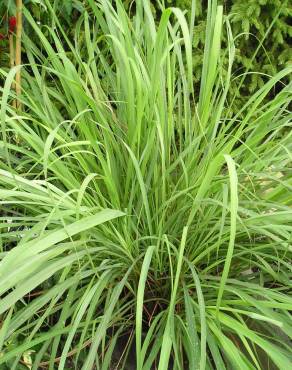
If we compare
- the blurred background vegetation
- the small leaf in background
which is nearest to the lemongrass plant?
the small leaf in background

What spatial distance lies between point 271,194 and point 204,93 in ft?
0.89

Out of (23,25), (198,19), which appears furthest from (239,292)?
(198,19)

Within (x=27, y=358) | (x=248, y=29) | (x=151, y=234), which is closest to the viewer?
(x=151, y=234)

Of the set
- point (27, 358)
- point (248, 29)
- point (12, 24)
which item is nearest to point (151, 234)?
point (27, 358)

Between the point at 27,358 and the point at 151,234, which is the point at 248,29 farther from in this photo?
the point at 27,358

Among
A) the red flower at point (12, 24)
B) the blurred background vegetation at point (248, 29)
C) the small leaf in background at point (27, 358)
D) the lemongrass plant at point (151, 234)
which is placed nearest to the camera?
the lemongrass plant at point (151, 234)

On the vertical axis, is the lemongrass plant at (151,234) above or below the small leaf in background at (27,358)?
above

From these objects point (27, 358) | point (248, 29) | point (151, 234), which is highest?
point (248, 29)

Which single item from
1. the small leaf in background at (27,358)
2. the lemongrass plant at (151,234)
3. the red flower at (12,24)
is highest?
the red flower at (12,24)

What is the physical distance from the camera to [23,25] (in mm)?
1600

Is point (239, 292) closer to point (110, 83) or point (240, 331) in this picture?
point (240, 331)

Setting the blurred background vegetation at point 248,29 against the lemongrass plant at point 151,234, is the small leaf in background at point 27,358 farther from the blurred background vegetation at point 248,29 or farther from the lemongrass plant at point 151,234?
the blurred background vegetation at point 248,29

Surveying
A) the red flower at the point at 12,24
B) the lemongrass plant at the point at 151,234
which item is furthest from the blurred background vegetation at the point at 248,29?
the lemongrass plant at the point at 151,234

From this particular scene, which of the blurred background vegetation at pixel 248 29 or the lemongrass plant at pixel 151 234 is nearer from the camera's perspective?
the lemongrass plant at pixel 151 234
